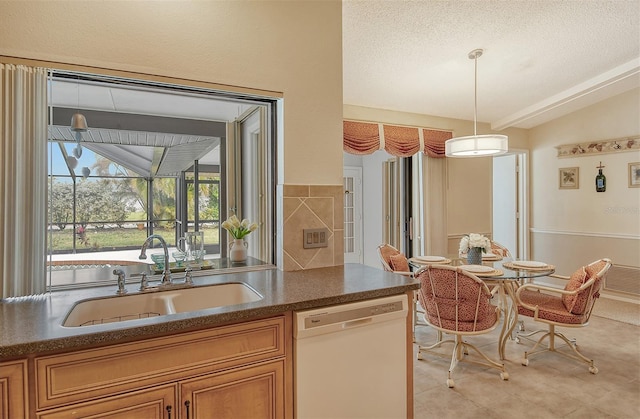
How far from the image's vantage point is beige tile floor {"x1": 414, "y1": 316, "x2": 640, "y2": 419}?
2281 mm

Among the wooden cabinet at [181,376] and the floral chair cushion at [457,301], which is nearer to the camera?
the wooden cabinet at [181,376]

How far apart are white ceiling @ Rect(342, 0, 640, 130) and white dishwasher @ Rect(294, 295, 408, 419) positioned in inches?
87.7

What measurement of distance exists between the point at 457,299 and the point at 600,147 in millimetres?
3875

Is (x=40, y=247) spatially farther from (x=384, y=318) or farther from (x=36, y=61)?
(x=384, y=318)

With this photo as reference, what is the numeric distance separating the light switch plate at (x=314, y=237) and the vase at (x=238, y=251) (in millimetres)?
444

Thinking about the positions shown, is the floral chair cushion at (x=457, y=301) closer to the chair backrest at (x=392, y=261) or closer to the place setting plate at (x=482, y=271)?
the place setting plate at (x=482, y=271)

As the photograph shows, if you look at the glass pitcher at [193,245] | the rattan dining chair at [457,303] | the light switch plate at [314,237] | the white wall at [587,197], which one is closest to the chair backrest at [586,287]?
the rattan dining chair at [457,303]

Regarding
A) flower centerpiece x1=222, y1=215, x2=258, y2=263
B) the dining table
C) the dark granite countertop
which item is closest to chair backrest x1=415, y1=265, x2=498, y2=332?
the dining table

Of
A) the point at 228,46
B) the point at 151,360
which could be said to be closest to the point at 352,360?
the point at 151,360

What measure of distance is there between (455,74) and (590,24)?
114 centimetres

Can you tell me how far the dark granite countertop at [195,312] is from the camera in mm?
1136

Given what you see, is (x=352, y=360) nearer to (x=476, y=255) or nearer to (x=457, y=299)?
(x=457, y=299)

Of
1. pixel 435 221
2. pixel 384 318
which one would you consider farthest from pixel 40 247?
pixel 435 221

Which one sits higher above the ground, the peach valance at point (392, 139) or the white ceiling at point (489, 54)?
the white ceiling at point (489, 54)
